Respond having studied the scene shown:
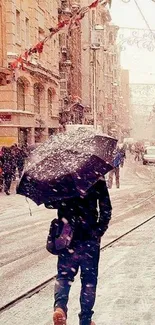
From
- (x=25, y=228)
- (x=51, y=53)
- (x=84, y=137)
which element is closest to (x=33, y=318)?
(x=84, y=137)

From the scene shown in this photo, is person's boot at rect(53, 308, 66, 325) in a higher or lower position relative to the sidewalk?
higher

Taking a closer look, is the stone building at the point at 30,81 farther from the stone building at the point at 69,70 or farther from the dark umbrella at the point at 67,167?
the dark umbrella at the point at 67,167

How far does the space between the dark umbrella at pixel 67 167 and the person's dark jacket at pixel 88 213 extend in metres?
0.12

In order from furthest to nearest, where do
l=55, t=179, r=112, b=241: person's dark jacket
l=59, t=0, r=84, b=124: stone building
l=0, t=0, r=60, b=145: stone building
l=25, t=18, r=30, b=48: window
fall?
l=59, t=0, r=84, b=124: stone building < l=25, t=18, r=30, b=48: window < l=0, t=0, r=60, b=145: stone building < l=55, t=179, r=112, b=241: person's dark jacket

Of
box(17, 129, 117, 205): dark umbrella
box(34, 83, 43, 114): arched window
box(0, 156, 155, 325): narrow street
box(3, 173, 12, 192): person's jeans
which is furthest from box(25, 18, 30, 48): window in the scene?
box(17, 129, 117, 205): dark umbrella

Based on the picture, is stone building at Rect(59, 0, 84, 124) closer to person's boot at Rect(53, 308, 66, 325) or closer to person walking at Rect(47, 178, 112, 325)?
person walking at Rect(47, 178, 112, 325)

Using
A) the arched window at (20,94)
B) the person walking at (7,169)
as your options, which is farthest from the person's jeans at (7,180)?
the arched window at (20,94)

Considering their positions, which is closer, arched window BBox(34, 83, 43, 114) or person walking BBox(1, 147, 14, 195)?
person walking BBox(1, 147, 14, 195)

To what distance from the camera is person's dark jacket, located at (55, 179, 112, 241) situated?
5.11 metres

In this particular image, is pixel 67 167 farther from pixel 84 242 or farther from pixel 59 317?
pixel 59 317

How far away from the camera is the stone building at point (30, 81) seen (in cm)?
2958

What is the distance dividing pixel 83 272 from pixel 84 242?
281 mm

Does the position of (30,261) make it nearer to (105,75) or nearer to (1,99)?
(1,99)

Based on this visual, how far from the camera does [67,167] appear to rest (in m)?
5.10
